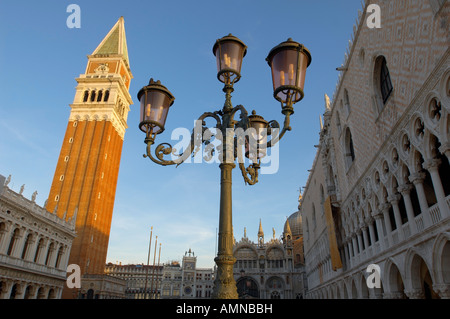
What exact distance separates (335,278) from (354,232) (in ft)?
22.4

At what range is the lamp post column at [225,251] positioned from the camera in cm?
409

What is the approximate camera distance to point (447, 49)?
845cm

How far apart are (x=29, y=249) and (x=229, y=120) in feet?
83.7

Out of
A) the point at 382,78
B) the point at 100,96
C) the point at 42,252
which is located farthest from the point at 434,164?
the point at 100,96

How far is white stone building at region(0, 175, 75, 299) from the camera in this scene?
21.1 meters

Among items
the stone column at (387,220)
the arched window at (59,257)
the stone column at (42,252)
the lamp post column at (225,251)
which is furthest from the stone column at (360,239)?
the arched window at (59,257)

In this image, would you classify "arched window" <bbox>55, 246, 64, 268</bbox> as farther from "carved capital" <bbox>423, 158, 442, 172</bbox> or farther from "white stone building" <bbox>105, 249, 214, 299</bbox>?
"carved capital" <bbox>423, 158, 442, 172</bbox>

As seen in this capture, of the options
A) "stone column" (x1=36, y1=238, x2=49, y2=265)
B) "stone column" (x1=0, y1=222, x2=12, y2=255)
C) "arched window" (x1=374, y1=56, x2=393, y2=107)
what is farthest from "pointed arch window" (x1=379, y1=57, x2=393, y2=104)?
"stone column" (x1=36, y1=238, x2=49, y2=265)

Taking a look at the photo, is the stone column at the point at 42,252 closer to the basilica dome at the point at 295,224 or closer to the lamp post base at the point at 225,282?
the lamp post base at the point at 225,282

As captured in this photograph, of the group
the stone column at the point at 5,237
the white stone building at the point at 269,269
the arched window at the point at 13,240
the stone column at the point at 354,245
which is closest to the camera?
the stone column at the point at 354,245

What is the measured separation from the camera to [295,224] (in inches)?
2422

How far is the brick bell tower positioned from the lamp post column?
112ft

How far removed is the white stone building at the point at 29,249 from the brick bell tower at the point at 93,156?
19.2 ft
